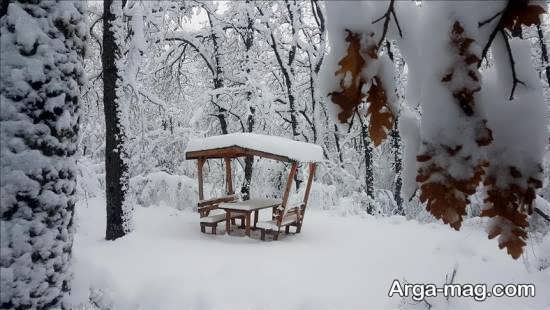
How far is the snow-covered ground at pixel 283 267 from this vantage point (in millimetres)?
5047

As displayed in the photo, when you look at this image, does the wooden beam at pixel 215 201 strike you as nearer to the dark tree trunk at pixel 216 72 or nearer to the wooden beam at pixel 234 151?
the wooden beam at pixel 234 151

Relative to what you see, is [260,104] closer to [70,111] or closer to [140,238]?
[140,238]

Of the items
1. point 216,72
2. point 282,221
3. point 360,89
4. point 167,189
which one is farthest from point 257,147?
point 360,89

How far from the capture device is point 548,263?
21.2ft

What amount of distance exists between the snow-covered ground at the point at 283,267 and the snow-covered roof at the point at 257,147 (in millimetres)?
1996

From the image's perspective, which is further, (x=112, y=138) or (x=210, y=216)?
(x=210, y=216)

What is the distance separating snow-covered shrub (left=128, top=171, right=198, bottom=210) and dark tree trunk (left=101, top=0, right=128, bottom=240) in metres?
5.04

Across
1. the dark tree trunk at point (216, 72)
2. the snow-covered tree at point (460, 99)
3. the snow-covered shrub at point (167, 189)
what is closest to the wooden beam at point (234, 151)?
the snow-covered shrub at point (167, 189)

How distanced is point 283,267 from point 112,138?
441cm

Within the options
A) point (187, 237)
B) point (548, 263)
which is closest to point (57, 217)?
point (187, 237)

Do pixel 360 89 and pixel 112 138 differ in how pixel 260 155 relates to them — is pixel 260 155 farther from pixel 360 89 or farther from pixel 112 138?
pixel 360 89

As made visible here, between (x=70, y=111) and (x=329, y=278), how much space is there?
470 cm

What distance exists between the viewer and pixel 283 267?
6.59 meters

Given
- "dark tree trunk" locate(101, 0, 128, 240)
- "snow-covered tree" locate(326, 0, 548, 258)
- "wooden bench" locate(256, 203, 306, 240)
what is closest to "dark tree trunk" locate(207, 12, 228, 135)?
"wooden bench" locate(256, 203, 306, 240)
